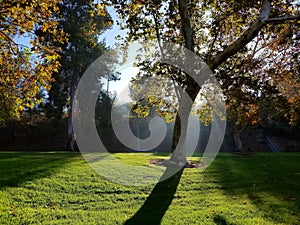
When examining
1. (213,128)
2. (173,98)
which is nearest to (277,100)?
(173,98)

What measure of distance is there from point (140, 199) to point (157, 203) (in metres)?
0.46

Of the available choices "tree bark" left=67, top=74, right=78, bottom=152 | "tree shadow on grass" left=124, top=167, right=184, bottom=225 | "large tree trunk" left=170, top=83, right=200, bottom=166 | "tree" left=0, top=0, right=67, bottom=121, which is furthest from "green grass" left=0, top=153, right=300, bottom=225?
"tree bark" left=67, top=74, right=78, bottom=152

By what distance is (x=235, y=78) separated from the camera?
921cm

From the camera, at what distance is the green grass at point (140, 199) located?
4582 millimetres

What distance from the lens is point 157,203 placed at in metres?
5.46

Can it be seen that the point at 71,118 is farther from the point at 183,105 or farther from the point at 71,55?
the point at 183,105

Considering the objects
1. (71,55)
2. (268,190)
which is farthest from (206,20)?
(71,55)

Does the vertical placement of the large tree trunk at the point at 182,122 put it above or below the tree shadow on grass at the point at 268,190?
above

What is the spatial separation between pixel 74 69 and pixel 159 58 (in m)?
15.0

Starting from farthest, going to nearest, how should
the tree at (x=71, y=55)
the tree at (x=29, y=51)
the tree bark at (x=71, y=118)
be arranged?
the tree bark at (x=71, y=118)
the tree at (x=71, y=55)
the tree at (x=29, y=51)

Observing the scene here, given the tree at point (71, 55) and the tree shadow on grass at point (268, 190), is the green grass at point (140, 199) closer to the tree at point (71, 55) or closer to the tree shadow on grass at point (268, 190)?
the tree shadow on grass at point (268, 190)

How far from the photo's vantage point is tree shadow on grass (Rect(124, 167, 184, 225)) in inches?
177

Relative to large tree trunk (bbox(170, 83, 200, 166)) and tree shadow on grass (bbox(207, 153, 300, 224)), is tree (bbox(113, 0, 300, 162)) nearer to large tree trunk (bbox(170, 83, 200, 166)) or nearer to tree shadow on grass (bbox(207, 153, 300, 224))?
large tree trunk (bbox(170, 83, 200, 166))

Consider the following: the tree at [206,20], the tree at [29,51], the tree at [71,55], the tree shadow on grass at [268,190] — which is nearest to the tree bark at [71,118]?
the tree at [71,55]
